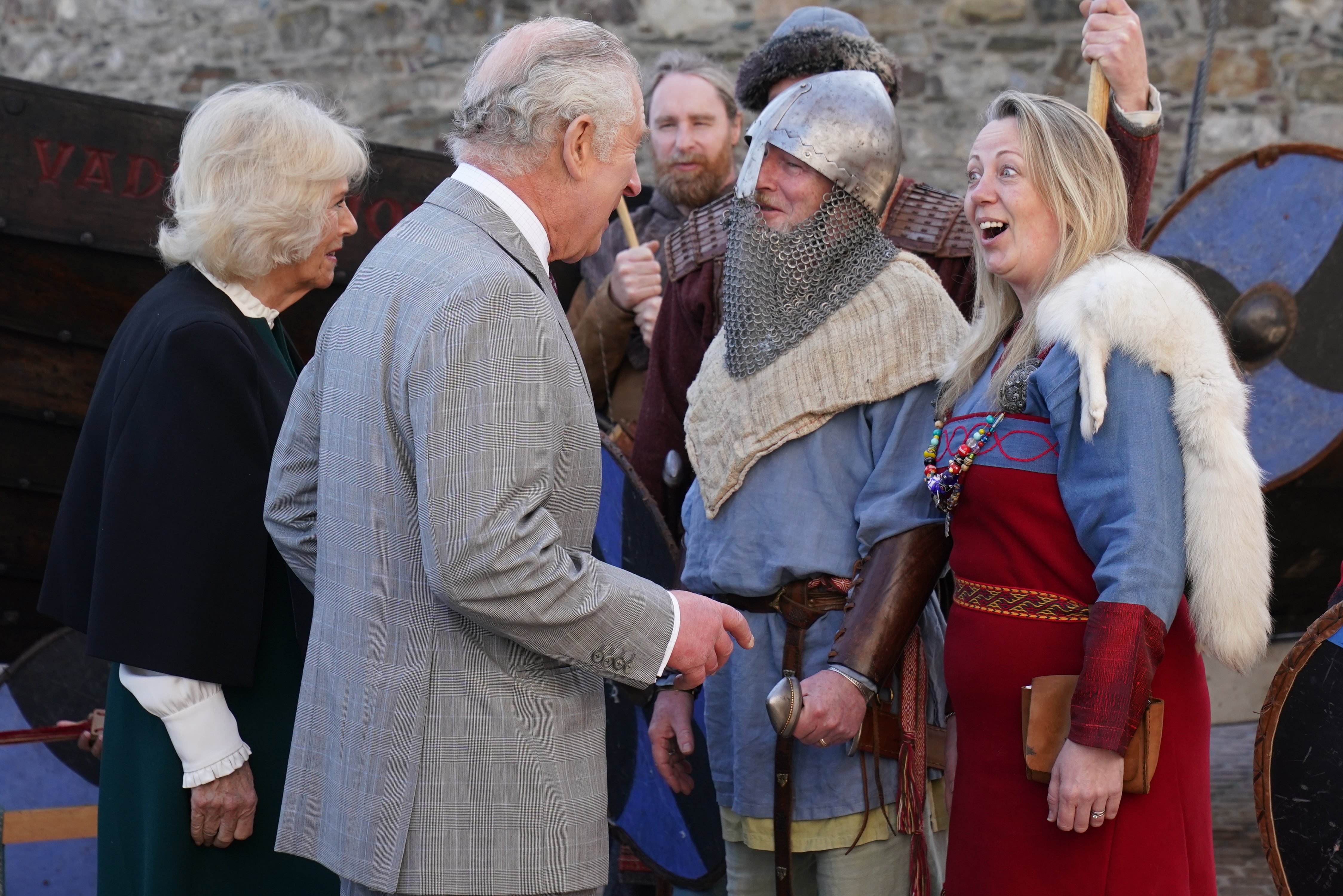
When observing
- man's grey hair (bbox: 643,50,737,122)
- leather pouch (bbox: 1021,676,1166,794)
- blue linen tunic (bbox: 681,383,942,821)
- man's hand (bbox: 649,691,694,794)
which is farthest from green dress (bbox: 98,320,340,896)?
man's grey hair (bbox: 643,50,737,122)

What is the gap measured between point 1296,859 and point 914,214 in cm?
127

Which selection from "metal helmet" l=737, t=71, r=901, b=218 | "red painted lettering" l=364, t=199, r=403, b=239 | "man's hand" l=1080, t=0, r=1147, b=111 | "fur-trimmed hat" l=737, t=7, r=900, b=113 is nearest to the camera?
"man's hand" l=1080, t=0, r=1147, b=111

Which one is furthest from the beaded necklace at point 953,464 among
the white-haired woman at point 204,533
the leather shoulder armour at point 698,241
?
the white-haired woman at point 204,533

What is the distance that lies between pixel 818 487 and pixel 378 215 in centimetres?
243

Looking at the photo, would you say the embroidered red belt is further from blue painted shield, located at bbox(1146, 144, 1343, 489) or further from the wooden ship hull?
the wooden ship hull

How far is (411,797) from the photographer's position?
154cm

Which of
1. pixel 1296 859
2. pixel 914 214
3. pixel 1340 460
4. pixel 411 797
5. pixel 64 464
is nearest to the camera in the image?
pixel 411 797

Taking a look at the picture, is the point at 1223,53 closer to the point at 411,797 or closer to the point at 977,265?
the point at 977,265

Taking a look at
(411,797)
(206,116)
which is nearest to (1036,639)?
(411,797)

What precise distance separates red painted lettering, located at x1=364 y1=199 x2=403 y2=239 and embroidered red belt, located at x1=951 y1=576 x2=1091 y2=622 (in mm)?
2707

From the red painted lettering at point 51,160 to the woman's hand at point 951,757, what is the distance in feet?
10.1

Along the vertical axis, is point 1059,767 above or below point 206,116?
below

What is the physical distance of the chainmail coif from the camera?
2.21 metres

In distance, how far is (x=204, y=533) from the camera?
206 cm
